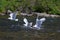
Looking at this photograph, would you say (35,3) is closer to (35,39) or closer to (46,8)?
(46,8)

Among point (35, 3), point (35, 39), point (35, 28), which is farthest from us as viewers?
point (35, 3)

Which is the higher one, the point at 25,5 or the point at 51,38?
the point at 25,5

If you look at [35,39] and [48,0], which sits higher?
[48,0]

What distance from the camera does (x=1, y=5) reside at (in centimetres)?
4259

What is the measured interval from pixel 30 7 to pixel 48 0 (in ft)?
14.4

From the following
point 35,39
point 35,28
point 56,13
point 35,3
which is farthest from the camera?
point 35,3

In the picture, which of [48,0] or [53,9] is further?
[48,0]

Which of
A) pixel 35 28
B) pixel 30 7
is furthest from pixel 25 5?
pixel 35 28

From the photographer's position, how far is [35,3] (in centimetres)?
4462

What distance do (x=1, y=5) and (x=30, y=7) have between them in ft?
14.5

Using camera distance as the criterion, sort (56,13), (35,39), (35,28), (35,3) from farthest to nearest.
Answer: (35,3) → (56,13) → (35,28) → (35,39)

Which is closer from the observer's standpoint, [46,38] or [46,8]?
[46,38]

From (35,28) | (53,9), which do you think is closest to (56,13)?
(53,9)

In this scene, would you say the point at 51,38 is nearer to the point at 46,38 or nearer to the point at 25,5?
the point at 46,38
